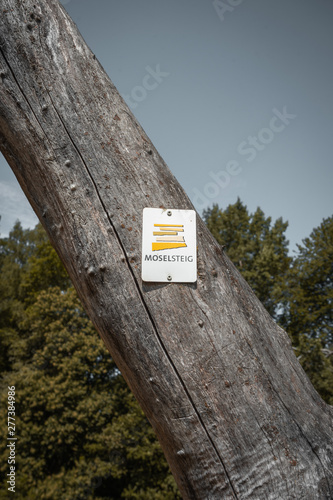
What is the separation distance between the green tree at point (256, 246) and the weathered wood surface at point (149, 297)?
46.7 feet

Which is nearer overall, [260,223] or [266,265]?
[266,265]

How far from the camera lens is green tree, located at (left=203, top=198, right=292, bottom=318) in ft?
52.1

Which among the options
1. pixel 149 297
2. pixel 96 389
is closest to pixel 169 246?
pixel 149 297

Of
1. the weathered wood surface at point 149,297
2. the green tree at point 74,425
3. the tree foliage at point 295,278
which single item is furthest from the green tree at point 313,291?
the weathered wood surface at point 149,297

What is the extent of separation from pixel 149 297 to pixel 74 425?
15.0 meters

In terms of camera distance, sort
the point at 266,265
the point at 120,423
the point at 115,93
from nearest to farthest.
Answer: the point at 115,93 < the point at 120,423 < the point at 266,265

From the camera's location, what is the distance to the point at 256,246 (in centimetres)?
1720

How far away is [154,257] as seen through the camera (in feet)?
3.35

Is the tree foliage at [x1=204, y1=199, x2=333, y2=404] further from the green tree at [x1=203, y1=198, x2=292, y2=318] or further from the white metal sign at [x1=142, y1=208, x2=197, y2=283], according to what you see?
the white metal sign at [x1=142, y1=208, x2=197, y2=283]

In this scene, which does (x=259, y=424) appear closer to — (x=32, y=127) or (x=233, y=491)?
(x=233, y=491)

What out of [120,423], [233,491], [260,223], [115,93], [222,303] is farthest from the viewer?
[260,223]

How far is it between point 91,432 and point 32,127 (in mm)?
15455

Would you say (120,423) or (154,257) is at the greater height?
(154,257)

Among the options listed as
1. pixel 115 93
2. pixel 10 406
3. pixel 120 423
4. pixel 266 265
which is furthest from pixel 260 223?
pixel 115 93
